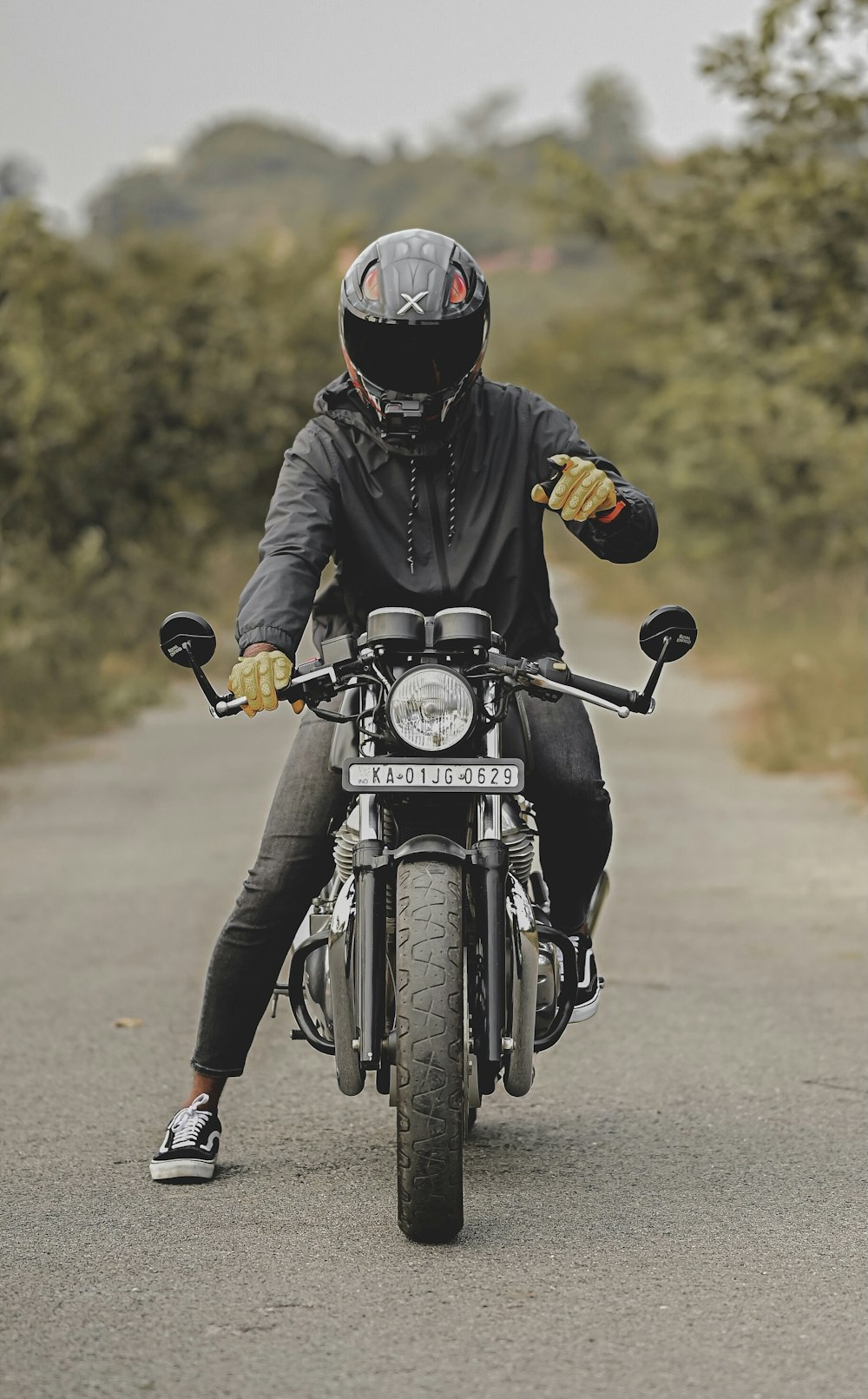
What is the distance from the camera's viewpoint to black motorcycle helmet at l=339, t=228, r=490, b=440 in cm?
483

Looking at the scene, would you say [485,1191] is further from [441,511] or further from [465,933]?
[441,511]

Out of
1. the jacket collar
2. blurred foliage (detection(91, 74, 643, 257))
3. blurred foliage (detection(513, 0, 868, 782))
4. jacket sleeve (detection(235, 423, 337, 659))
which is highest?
blurred foliage (detection(91, 74, 643, 257))

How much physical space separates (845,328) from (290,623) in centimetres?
1033

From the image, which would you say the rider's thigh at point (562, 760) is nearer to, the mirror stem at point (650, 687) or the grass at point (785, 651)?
the mirror stem at point (650, 687)

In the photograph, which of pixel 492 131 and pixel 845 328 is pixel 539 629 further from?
pixel 492 131

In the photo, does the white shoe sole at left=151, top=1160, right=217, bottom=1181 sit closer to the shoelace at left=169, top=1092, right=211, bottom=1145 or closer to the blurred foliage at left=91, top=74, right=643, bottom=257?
the shoelace at left=169, top=1092, right=211, bottom=1145

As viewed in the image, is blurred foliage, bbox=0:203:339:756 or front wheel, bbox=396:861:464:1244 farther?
blurred foliage, bbox=0:203:339:756

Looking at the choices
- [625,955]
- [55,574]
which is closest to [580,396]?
[55,574]

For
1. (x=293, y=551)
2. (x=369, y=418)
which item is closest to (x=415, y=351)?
(x=369, y=418)

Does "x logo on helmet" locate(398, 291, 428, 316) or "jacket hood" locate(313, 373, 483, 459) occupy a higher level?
"x logo on helmet" locate(398, 291, 428, 316)

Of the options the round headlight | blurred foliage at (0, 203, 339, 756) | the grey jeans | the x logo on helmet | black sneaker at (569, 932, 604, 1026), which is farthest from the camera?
blurred foliage at (0, 203, 339, 756)

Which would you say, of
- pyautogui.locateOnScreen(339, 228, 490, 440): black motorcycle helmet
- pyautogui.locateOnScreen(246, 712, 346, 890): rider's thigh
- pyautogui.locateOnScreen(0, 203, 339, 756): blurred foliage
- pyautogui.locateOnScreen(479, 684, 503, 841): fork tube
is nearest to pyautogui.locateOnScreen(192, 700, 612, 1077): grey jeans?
pyautogui.locateOnScreen(246, 712, 346, 890): rider's thigh

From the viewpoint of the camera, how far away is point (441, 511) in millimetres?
4969

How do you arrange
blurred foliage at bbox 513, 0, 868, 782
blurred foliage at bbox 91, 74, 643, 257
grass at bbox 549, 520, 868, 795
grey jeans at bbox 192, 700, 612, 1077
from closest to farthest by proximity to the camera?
grey jeans at bbox 192, 700, 612, 1077, blurred foliage at bbox 513, 0, 868, 782, grass at bbox 549, 520, 868, 795, blurred foliage at bbox 91, 74, 643, 257
